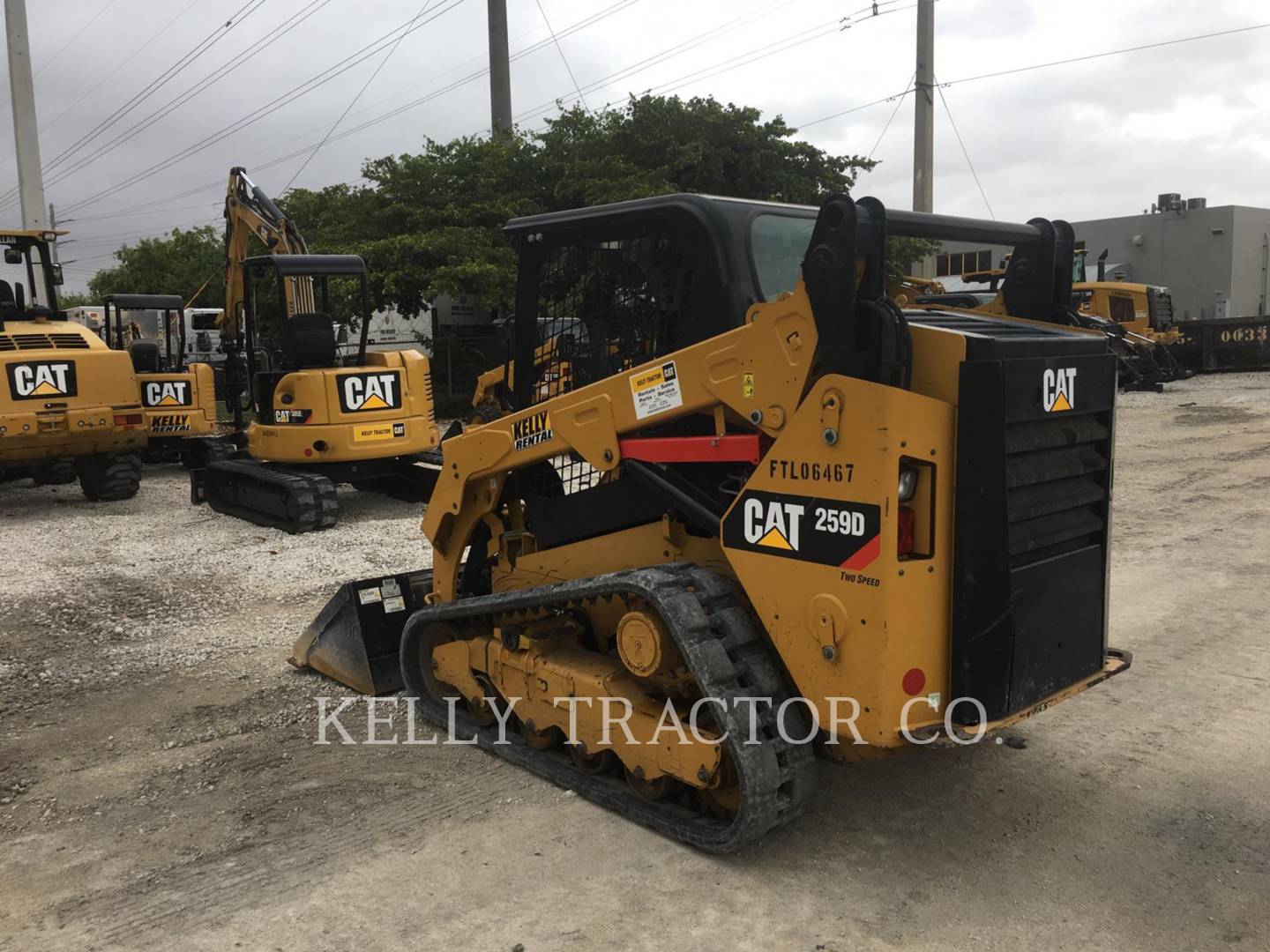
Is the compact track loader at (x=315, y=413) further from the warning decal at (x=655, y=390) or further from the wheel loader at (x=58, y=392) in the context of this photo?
the warning decal at (x=655, y=390)

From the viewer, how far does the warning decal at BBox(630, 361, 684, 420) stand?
3707 millimetres

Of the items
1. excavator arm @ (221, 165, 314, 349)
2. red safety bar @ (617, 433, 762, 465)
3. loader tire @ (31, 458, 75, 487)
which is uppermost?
excavator arm @ (221, 165, 314, 349)

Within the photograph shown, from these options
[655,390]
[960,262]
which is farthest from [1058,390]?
[960,262]

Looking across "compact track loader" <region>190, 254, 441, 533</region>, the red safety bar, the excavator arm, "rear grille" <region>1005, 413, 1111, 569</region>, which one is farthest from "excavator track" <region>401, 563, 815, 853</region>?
the excavator arm

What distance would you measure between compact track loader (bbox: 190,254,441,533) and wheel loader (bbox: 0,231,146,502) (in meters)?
1.14

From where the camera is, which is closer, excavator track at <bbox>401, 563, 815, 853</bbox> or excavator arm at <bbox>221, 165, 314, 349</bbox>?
excavator track at <bbox>401, 563, 815, 853</bbox>

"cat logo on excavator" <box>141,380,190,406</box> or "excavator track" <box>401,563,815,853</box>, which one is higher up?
"cat logo on excavator" <box>141,380,190,406</box>

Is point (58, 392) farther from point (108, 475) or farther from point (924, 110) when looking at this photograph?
point (924, 110)

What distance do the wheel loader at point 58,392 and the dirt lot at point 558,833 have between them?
479 centimetres

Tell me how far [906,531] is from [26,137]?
20076 millimetres

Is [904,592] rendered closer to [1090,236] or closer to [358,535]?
[358,535]

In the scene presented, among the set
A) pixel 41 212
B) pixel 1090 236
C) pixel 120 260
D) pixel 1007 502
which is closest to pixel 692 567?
pixel 1007 502

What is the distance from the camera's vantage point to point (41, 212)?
62.2 feet

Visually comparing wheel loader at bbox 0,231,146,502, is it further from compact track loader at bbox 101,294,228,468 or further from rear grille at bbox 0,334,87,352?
compact track loader at bbox 101,294,228,468
